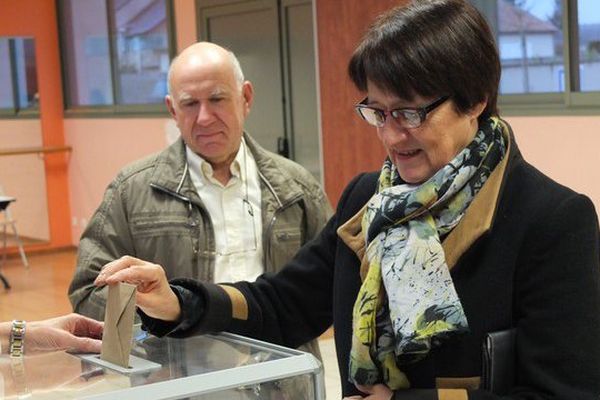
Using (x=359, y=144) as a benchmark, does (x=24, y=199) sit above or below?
below

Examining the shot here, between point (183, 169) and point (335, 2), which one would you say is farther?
point (335, 2)

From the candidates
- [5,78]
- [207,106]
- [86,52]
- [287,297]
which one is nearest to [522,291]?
[287,297]

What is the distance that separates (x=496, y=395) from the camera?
5.47 feet

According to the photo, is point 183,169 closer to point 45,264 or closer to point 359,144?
point 359,144

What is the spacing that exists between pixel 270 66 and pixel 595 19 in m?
3.35

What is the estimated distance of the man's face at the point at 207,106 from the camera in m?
2.92

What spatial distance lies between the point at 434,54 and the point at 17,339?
911 mm

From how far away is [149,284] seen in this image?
1871mm

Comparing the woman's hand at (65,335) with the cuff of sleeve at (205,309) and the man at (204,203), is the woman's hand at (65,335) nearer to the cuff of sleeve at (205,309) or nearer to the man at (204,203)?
the cuff of sleeve at (205,309)

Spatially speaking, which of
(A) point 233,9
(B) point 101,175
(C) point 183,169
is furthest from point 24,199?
(C) point 183,169

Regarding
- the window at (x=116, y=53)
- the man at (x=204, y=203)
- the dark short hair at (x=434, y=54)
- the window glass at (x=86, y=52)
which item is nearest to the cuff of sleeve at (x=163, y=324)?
the dark short hair at (x=434, y=54)

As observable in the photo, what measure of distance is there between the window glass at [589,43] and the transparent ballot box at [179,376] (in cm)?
451

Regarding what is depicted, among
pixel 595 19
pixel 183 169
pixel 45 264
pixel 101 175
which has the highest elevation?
pixel 595 19

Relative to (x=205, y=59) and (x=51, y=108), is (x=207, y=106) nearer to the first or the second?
(x=205, y=59)
